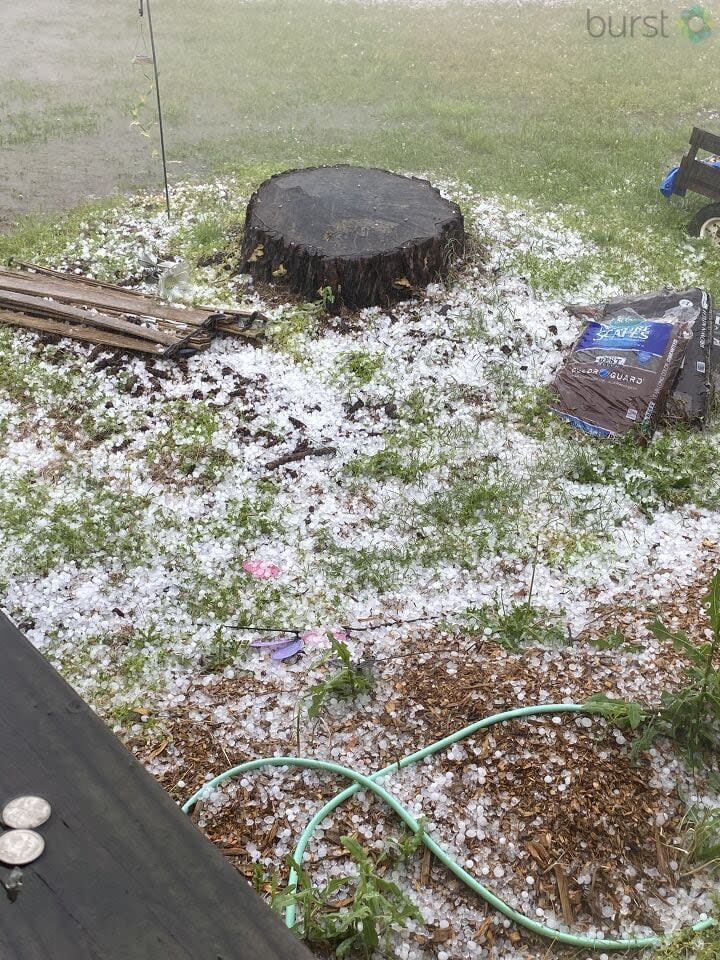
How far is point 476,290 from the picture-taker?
198 inches

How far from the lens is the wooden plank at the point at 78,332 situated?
4.38 meters

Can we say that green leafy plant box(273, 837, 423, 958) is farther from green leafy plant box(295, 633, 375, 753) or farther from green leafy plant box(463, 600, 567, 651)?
green leafy plant box(463, 600, 567, 651)

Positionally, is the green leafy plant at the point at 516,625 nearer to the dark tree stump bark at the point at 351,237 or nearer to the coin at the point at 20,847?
the coin at the point at 20,847

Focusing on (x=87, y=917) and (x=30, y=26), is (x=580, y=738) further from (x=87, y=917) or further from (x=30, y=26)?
Result: (x=30, y=26)

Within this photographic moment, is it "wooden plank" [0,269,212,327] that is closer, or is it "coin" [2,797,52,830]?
"coin" [2,797,52,830]

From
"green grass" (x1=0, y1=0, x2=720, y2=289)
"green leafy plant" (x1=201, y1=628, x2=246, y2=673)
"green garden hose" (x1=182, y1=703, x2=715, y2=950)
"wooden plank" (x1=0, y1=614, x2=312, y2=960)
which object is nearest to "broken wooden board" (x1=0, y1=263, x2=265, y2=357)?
"green grass" (x1=0, y1=0, x2=720, y2=289)

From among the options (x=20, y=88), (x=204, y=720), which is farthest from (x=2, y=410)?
(x=20, y=88)

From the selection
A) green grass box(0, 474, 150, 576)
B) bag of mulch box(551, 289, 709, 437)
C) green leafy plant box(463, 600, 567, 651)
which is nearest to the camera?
green leafy plant box(463, 600, 567, 651)

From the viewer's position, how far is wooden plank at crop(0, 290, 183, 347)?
439cm

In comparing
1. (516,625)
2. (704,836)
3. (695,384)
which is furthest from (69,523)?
(695,384)

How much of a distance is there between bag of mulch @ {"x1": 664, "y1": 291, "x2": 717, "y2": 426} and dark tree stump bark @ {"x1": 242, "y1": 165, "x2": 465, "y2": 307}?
169cm

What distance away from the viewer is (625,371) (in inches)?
158

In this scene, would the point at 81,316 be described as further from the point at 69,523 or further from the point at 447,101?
the point at 447,101

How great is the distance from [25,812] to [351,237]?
4.06 m
